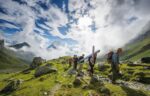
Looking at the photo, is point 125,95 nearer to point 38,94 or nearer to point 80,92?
point 80,92

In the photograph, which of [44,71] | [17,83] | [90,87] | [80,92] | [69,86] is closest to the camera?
[80,92]

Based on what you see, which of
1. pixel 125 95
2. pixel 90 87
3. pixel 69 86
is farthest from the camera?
pixel 69 86

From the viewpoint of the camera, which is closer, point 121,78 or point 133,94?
point 133,94

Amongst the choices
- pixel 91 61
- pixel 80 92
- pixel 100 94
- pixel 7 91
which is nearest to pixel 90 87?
pixel 80 92

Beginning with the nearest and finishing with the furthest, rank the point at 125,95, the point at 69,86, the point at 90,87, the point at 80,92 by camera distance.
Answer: the point at 125,95
the point at 80,92
the point at 90,87
the point at 69,86

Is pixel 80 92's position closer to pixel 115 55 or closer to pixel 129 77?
pixel 115 55

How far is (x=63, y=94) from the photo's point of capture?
1329 inches

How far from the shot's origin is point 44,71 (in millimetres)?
69812

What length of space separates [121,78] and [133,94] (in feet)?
67.3

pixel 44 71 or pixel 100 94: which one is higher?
pixel 44 71

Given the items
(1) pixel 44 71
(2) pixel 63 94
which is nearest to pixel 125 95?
(2) pixel 63 94

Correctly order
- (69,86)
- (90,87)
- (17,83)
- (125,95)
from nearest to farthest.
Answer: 1. (125,95)
2. (90,87)
3. (69,86)
4. (17,83)

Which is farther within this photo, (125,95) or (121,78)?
(121,78)

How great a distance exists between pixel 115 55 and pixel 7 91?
82.1 feet
